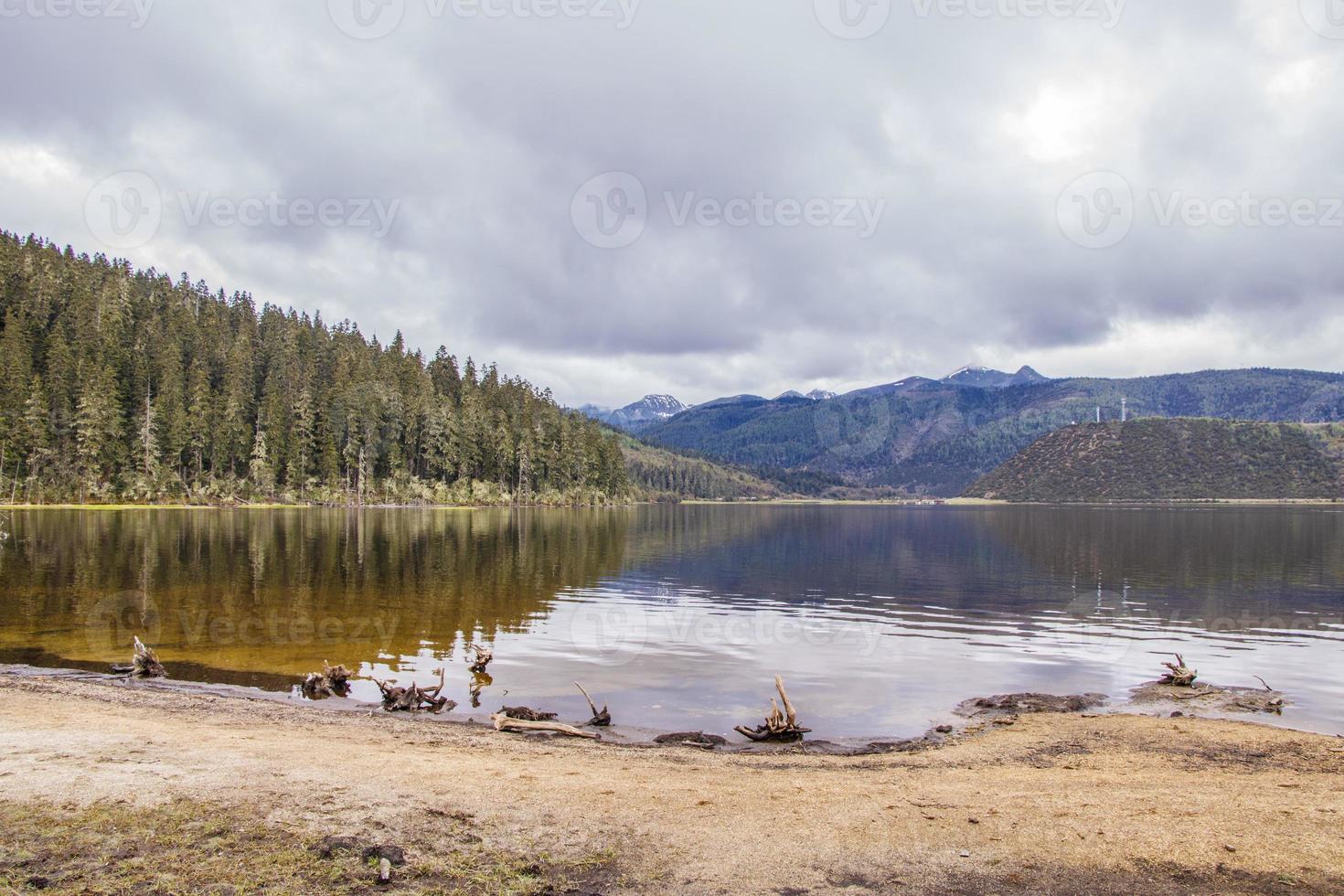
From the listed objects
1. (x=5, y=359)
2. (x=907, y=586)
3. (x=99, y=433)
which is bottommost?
(x=907, y=586)

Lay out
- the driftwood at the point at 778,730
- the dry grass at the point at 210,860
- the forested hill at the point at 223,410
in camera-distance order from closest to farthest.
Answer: the dry grass at the point at 210,860, the driftwood at the point at 778,730, the forested hill at the point at 223,410

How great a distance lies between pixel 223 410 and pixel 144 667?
141502mm

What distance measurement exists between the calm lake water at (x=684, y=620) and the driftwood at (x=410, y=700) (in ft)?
4.47

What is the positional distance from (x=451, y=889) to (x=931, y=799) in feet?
26.8

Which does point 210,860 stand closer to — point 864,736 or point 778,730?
Result: point 778,730

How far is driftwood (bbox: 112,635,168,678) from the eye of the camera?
22.7m

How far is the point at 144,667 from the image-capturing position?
22.8 metres

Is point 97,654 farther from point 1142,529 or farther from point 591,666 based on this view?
point 1142,529

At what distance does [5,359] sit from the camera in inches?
4710

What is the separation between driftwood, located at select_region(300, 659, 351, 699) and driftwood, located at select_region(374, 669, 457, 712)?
6.67 feet

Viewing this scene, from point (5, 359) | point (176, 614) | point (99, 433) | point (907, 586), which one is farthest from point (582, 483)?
point (176, 614)

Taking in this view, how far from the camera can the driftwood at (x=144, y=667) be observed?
22.7 m

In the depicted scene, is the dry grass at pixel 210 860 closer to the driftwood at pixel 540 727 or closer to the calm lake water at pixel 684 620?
the driftwood at pixel 540 727

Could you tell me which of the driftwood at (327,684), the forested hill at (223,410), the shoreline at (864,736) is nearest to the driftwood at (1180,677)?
the shoreline at (864,736)
